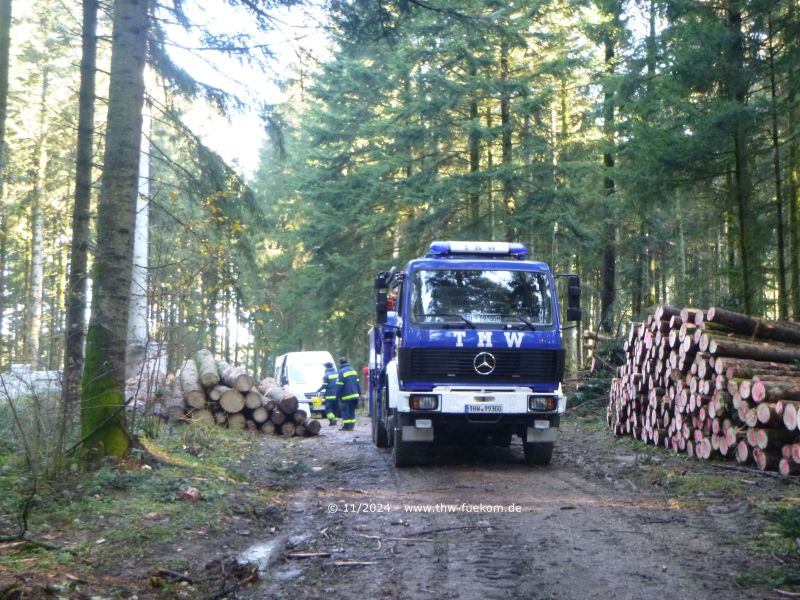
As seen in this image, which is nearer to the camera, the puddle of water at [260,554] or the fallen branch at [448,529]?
the puddle of water at [260,554]

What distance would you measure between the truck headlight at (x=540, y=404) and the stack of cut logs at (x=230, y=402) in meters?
6.66

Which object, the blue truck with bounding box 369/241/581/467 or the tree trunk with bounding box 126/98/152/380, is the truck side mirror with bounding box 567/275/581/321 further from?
the tree trunk with bounding box 126/98/152/380

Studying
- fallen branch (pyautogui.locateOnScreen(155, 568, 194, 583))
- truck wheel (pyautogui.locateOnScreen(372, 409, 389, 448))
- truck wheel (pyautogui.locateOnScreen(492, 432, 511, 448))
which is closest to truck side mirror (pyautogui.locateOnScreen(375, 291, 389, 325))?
truck wheel (pyautogui.locateOnScreen(492, 432, 511, 448))

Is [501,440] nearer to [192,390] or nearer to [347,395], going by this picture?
[192,390]

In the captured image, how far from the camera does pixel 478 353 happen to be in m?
Answer: 10.4

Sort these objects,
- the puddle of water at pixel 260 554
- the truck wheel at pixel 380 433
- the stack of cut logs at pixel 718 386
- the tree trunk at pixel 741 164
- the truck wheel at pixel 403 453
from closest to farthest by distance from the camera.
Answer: the puddle of water at pixel 260 554 → the stack of cut logs at pixel 718 386 → the truck wheel at pixel 403 453 → the truck wheel at pixel 380 433 → the tree trunk at pixel 741 164

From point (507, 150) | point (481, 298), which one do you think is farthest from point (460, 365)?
point (507, 150)

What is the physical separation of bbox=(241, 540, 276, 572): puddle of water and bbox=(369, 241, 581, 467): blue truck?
4027 millimetres

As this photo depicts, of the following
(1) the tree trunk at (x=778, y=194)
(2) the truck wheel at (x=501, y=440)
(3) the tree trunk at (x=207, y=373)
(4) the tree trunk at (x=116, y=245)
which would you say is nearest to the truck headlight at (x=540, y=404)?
(2) the truck wheel at (x=501, y=440)

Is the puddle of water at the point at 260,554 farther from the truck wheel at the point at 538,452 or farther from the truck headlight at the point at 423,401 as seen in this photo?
the truck wheel at the point at 538,452

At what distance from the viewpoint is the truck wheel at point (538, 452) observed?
1112cm

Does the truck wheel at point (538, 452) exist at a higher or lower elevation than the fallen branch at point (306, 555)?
higher

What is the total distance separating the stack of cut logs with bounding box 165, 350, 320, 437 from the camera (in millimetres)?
14828

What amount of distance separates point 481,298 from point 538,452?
2.48 meters
